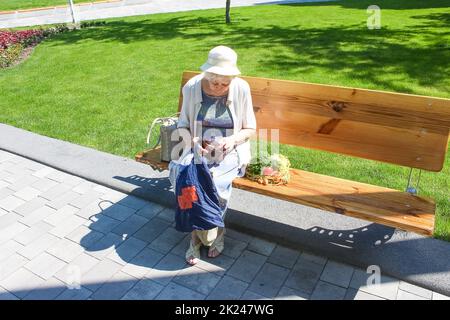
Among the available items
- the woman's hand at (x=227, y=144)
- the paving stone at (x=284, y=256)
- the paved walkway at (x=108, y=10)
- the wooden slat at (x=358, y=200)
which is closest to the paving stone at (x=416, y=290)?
the wooden slat at (x=358, y=200)

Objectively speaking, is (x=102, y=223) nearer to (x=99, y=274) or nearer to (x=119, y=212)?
(x=119, y=212)

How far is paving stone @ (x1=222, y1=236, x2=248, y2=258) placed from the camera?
3.45 metres

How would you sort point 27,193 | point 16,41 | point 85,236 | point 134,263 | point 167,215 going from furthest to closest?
point 16,41, point 27,193, point 167,215, point 85,236, point 134,263

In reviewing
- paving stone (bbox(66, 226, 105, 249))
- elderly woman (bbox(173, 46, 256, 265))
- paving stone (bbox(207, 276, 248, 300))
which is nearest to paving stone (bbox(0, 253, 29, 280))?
paving stone (bbox(66, 226, 105, 249))

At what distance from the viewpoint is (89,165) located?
15.8 feet

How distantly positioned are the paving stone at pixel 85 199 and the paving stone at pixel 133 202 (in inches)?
11.9

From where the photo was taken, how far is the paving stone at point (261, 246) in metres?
3.46

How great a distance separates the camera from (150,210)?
4.08 m

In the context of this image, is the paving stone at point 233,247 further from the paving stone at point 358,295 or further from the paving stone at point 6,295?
the paving stone at point 6,295

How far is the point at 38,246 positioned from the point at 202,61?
5.86m

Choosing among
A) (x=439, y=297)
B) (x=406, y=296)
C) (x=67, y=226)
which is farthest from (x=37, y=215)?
(x=439, y=297)

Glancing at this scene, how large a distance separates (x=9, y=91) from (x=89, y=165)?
408cm

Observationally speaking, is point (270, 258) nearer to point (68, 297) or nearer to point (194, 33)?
point (68, 297)

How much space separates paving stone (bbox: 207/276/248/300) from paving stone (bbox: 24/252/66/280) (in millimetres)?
1317
